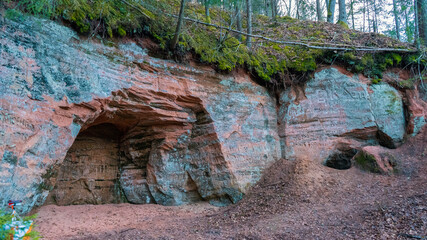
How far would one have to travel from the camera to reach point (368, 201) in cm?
601

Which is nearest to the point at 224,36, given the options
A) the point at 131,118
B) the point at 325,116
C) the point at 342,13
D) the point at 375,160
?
the point at 131,118

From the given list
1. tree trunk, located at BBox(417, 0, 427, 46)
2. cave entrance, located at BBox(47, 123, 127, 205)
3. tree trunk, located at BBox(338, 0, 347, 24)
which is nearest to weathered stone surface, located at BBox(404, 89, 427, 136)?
tree trunk, located at BBox(417, 0, 427, 46)

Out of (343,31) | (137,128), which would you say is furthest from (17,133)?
(343,31)

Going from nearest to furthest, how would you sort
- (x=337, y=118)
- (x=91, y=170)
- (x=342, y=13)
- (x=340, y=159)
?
1. (x=91, y=170)
2. (x=340, y=159)
3. (x=337, y=118)
4. (x=342, y=13)

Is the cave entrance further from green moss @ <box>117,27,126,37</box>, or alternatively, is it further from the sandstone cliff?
green moss @ <box>117,27,126,37</box>

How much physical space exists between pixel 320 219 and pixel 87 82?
5.35 m

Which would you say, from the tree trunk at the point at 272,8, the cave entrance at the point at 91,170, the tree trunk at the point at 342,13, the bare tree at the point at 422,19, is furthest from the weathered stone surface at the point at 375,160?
the tree trunk at the point at 272,8

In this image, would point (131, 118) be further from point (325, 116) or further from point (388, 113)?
point (388, 113)

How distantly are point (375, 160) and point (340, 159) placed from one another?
3.15 ft

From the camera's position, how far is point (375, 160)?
7406 millimetres

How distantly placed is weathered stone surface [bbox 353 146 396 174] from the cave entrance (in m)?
6.68

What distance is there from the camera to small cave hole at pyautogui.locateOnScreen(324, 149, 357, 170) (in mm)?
8141

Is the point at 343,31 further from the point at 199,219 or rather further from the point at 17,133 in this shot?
the point at 17,133

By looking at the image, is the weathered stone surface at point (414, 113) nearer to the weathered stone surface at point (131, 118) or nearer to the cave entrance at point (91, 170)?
the weathered stone surface at point (131, 118)
